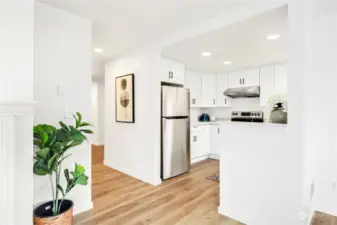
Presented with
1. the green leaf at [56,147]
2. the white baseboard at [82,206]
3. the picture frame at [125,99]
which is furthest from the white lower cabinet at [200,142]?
the green leaf at [56,147]

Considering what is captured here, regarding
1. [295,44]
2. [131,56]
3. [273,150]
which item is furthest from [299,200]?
[131,56]

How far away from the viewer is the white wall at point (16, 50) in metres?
1.45

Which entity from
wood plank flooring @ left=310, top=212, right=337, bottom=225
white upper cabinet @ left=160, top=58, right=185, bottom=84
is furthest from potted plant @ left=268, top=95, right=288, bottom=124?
white upper cabinet @ left=160, top=58, right=185, bottom=84

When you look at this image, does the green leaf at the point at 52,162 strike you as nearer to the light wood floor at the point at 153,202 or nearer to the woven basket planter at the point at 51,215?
the woven basket planter at the point at 51,215

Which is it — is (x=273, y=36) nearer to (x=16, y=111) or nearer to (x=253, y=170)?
(x=253, y=170)

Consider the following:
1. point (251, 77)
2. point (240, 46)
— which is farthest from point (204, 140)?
point (240, 46)

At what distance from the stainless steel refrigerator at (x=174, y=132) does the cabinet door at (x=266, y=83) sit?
1.75 metres

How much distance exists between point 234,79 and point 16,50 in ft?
14.0

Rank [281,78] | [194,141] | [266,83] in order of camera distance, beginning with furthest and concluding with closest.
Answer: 1. [194,141]
2. [266,83]
3. [281,78]

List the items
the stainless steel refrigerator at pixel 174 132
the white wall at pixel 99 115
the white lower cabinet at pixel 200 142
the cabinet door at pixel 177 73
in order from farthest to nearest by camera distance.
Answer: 1. the white wall at pixel 99 115
2. the white lower cabinet at pixel 200 142
3. the cabinet door at pixel 177 73
4. the stainless steel refrigerator at pixel 174 132

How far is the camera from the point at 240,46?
2.98 meters

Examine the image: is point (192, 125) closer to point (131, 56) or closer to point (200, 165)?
point (200, 165)

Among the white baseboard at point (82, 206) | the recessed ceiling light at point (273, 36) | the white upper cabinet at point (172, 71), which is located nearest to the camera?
the white baseboard at point (82, 206)

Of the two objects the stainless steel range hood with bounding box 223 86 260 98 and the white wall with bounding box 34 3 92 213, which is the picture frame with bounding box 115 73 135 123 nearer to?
the white wall with bounding box 34 3 92 213
